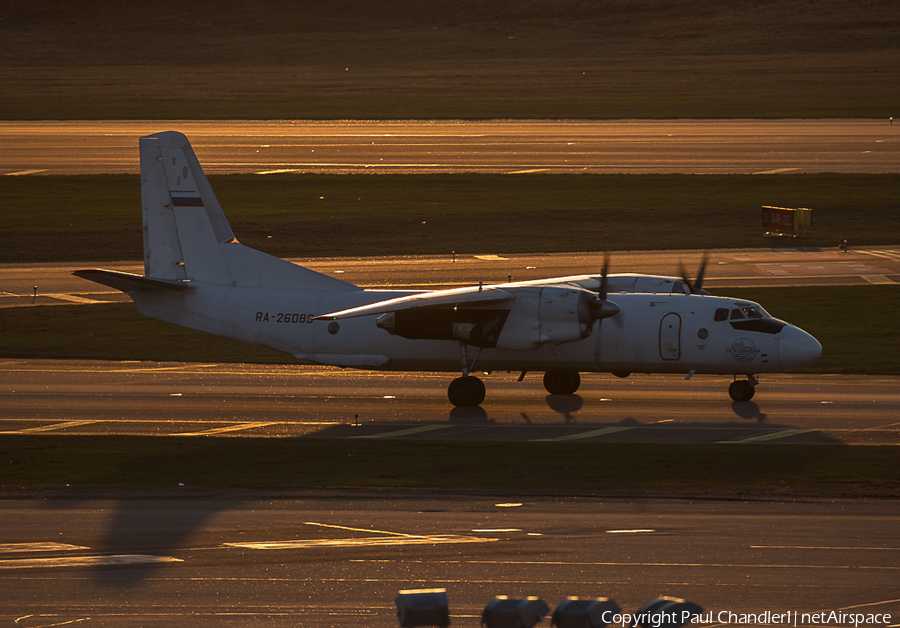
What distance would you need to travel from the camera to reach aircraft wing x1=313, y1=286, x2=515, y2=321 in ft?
109

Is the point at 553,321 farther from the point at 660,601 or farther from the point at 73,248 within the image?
the point at 73,248

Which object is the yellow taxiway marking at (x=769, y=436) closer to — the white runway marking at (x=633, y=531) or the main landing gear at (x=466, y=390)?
the main landing gear at (x=466, y=390)

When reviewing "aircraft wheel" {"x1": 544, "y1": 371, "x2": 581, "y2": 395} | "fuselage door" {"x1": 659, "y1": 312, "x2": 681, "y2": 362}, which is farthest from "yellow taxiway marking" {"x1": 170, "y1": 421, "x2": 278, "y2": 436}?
"fuselage door" {"x1": 659, "y1": 312, "x2": 681, "y2": 362}

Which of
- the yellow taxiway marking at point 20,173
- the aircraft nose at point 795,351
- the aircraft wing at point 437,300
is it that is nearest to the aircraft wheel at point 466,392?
the aircraft wing at point 437,300

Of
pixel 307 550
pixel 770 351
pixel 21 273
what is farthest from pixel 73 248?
pixel 307 550

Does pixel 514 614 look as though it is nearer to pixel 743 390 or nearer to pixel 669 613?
pixel 669 613

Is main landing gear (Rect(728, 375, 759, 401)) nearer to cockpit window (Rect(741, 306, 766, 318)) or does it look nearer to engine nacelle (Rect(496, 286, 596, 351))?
cockpit window (Rect(741, 306, 766, 318))

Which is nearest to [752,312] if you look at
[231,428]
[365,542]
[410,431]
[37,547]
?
[410,431]

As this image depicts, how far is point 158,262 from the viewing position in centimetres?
3838

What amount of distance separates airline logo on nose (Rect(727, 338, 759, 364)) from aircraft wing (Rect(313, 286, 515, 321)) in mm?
6364

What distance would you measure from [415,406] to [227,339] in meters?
11.6

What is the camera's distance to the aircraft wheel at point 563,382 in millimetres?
37250

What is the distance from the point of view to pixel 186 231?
38.1 meters

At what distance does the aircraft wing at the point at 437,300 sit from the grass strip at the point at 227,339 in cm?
1046
